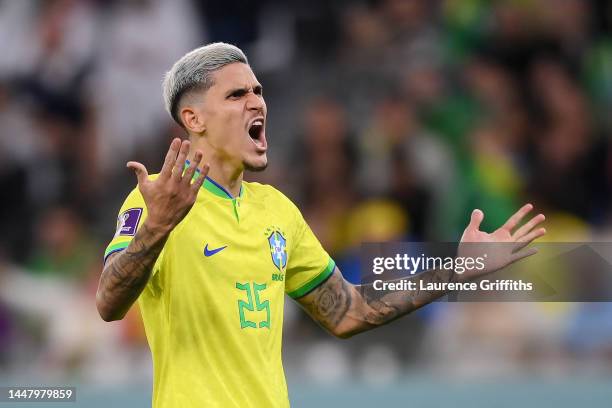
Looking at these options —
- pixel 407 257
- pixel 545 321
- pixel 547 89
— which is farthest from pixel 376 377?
pixel 407 257

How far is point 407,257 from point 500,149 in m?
5.20

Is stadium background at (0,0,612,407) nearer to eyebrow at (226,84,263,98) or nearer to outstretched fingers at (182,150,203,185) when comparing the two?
eyebrow at (226,84,263,98)

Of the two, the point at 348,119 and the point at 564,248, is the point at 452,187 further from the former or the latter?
the point at 564,248

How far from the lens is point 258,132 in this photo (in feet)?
15.0

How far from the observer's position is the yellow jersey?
411cm

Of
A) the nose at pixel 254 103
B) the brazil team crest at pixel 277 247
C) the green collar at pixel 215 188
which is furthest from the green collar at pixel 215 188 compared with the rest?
the nose at pixel 254 103

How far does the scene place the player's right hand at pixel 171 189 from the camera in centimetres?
371

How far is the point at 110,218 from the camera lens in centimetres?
1073

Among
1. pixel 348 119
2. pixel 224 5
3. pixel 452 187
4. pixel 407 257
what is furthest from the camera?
pixel 224 5

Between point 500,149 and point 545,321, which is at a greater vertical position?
point 500,149

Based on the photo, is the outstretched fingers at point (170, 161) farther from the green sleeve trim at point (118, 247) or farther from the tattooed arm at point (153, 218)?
the green sleeve trim at point (118, 247)

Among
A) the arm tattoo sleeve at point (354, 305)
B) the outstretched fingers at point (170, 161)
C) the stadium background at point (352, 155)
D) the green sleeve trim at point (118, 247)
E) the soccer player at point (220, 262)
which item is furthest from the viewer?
the stadium background at point (352, 155)

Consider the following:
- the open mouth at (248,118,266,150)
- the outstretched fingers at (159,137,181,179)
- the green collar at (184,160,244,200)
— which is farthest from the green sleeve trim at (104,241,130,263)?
the open mouth at (248,118,266,150)

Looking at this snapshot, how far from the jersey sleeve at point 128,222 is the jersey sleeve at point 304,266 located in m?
0.82
